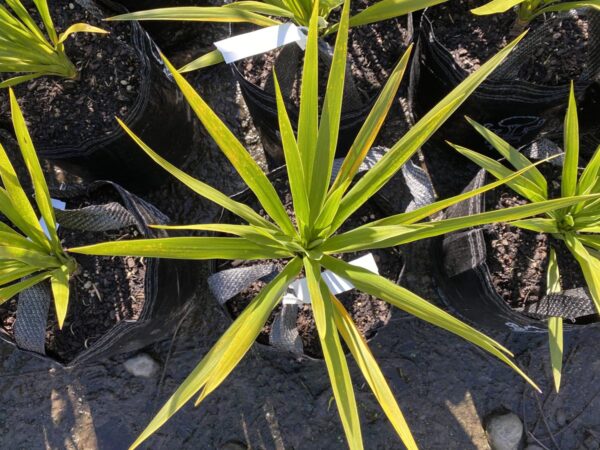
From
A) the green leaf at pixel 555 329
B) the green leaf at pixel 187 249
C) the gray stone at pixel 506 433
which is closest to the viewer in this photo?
the green leaf at pixel 187 249

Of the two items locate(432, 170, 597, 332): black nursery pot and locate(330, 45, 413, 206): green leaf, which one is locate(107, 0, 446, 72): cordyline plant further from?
locate(432, 170, 597, 332): black nursery pot

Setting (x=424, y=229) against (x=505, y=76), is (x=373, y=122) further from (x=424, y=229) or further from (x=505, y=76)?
(x=505, y=76)

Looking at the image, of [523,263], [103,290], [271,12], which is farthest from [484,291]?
[103,290]

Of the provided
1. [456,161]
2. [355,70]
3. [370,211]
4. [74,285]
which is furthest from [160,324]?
[456,161]

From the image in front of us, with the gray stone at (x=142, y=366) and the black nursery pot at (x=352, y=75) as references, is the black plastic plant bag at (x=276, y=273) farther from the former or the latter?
the gray stone at (x=142, y=366)

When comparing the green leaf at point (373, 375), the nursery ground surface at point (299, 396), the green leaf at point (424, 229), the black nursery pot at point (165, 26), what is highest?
the black nursery pot at point (165, 26)

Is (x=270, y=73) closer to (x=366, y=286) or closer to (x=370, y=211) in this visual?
(x=370, y=211)

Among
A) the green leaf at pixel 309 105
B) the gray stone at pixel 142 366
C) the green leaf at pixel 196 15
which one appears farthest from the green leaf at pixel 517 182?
the gray stone at pixel 142 366
